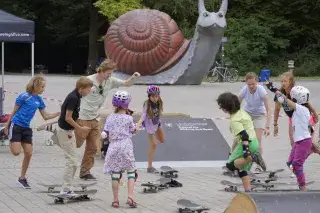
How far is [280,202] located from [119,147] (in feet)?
15.3

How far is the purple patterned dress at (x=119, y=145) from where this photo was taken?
28.0 ft

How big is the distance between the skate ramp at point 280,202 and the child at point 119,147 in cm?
435

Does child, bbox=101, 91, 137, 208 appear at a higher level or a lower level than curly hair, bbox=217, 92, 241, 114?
lower

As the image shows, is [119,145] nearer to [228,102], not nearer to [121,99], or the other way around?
[121,99]

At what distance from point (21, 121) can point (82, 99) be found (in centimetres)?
116

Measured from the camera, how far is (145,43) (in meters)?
31.0

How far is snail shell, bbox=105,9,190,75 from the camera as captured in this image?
31125 mm

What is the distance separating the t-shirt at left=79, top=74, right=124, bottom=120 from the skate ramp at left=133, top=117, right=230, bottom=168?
1.74 m

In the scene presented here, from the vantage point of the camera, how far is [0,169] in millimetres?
11414

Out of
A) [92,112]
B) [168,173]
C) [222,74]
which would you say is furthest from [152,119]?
[222,74]

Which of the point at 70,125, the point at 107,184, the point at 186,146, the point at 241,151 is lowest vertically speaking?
the point at 107,184

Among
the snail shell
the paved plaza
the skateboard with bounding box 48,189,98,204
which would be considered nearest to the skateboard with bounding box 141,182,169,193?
the paved plaza

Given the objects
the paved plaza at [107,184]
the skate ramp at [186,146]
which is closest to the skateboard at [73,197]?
the paved plaza at [107,184]

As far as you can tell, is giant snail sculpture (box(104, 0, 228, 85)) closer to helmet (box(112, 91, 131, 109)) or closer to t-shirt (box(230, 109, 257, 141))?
t-shirt (box(230, 109, 257, 141))
